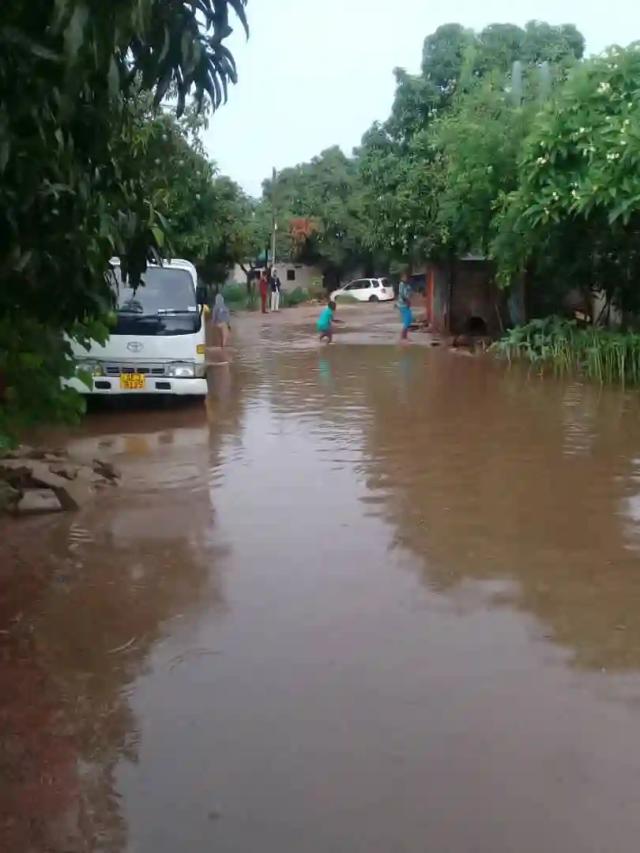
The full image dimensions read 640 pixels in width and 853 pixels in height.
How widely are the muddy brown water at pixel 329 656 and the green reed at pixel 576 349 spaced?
619cm

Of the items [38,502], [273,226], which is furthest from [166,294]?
[273,226]

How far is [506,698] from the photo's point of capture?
4.73m

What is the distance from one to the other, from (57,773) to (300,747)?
96 cm

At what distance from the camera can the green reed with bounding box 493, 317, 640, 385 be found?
16.5 metres

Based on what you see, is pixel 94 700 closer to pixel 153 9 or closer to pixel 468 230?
pixel 153 9

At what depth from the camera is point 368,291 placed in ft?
162

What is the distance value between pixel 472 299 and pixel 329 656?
20.8 meters

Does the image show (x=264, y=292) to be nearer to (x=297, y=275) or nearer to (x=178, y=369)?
(x=297, y=275)

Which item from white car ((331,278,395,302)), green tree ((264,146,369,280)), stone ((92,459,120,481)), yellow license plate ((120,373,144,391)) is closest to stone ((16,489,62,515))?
stone ((92,459,120,481))

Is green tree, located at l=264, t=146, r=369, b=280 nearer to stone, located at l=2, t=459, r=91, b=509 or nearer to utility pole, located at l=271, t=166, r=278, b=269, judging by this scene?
utility pole, located at l=271, t=166, r=278, b=269

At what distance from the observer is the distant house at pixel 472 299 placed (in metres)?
24.1

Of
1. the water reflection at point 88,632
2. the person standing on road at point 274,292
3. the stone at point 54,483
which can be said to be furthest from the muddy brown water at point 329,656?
the person standing on road at point 274,292

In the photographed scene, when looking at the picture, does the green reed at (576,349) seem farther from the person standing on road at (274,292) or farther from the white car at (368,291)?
the white car at (368,291)

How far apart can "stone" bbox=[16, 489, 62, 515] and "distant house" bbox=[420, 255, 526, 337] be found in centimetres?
1664
